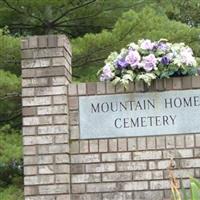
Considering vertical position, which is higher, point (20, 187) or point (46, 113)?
point (46, 113)

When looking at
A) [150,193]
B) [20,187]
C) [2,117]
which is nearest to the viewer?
[150,193]

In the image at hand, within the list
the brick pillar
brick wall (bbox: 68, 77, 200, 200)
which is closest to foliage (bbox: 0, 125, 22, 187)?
the brick pillar

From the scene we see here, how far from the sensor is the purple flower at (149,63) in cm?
584

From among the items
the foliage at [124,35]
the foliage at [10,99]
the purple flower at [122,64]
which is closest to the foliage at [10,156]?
the foliage at [10,99]

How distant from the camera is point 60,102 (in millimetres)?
5895

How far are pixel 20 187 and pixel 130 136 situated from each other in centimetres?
437

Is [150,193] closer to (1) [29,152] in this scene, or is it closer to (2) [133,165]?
(2) [133,165]

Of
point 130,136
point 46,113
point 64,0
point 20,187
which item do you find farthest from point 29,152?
point 64,0

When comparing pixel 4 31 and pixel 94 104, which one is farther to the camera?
A: pixel 4 31

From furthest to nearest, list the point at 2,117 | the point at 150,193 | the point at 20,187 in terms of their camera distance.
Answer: the point at 2,117 < the point at 20,187 < the point at 150,193

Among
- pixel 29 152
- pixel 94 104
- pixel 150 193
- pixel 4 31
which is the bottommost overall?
pixel 150 193

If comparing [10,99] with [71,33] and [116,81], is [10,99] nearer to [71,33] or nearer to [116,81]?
[71,33]

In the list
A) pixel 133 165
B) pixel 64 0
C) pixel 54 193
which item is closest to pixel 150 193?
pixel 133 165

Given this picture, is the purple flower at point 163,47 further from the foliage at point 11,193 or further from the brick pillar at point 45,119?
the foliage at point 11,193
